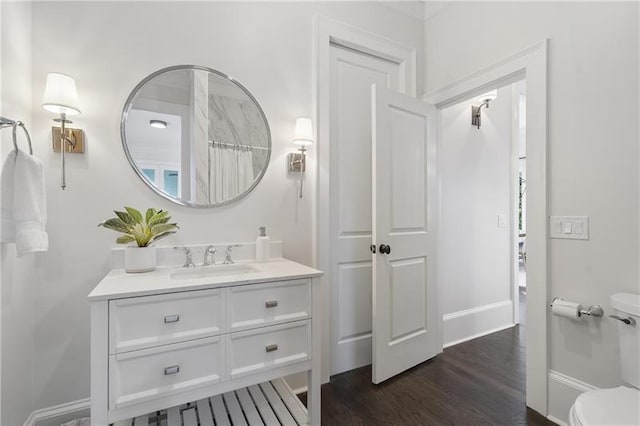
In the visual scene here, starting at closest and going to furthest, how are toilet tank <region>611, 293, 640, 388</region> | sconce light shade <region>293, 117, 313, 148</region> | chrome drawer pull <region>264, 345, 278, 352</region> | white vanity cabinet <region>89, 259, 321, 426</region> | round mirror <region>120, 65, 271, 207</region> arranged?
1. white vanity cabinet <region>89, 259, 321, 426</region>
2. toilet tank <region>611, 293, 640, 388</region>
3. chrome drawer pull <region>264, 345, 278, 352</region>
4. round mirror <region>120, 65, 271, 207</region>
5. sconce light shade <region>293, 117, 313, 148</region>

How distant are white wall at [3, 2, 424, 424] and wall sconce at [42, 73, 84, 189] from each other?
0.05m

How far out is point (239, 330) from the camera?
130 cm

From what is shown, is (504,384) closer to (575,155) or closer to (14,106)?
(575,155)

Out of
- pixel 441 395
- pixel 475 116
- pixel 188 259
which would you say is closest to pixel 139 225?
pixel 188 259

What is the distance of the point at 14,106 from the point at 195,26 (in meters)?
0.96

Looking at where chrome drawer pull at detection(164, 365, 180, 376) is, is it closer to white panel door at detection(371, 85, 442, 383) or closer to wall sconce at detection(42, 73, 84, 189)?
wall sconce at detection(42, 73, 84, 189)

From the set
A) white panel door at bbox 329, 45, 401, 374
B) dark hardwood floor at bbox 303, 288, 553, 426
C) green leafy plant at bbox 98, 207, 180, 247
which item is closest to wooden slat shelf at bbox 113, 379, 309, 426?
dark hardwood floor at bbox 303, 288, 553, 426

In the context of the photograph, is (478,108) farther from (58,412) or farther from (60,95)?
(58,412)

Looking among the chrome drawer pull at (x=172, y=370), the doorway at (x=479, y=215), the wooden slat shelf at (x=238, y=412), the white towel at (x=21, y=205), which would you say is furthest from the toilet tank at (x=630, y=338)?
the white towel at (x=21, y=205)

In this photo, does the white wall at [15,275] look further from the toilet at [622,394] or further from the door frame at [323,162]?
the toilet at [622,394]

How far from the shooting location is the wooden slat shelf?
144 centimetres

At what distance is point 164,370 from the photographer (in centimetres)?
116

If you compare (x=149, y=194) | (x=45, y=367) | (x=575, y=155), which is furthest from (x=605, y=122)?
(x=45, y=367)

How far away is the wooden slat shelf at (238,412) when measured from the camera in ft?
4.71
